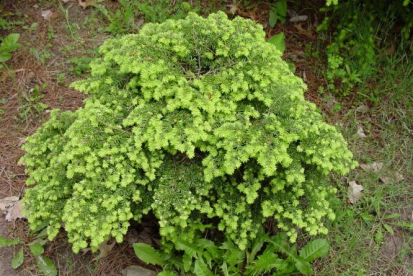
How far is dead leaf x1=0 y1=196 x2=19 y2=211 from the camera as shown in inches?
135

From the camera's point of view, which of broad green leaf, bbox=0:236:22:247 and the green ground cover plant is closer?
broad green leaf, bbox=0:236:22:247

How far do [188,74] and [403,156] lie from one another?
2673 millimetres

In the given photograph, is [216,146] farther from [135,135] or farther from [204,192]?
[135,135]

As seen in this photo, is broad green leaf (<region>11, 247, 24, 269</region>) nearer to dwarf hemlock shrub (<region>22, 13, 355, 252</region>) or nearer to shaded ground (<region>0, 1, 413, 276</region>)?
shaded ground (<region>0, 1, 413, 276</region>)

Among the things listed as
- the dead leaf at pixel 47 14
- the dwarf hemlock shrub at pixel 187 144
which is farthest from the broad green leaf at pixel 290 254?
the dead leaf at pixel 47 14

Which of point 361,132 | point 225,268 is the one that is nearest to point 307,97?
point 361,132

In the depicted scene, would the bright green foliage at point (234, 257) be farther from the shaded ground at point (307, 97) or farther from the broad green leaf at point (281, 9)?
the broad green leaf at point (281, 9)

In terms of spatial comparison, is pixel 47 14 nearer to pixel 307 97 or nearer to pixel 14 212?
pixel 14 212

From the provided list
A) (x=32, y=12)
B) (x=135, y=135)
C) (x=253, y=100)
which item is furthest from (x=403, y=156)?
(x=32, y=12)

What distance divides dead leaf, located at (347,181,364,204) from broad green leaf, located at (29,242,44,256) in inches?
114

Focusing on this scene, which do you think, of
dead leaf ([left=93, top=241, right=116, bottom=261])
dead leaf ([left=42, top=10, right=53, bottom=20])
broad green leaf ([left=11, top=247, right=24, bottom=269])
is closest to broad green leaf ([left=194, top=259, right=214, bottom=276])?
dead leaf ([left=93, top=241, right=116, bottom=261])

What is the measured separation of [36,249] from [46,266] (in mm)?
167

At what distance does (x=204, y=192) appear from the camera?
102 inches

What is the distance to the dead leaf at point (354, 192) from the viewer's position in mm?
3654
